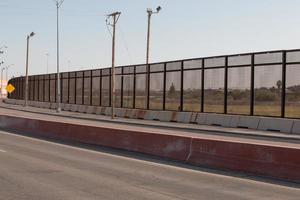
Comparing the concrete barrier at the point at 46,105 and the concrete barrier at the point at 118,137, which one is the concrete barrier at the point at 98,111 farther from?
the concrete barrier at the point at 118,137

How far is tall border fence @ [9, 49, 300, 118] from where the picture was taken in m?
31.5

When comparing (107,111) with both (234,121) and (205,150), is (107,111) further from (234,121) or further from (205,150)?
A: (205,150)

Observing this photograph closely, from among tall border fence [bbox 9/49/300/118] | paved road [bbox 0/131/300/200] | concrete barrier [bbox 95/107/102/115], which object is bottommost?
paved road [bbox 0/131/300/200]

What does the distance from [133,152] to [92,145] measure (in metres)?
3.09

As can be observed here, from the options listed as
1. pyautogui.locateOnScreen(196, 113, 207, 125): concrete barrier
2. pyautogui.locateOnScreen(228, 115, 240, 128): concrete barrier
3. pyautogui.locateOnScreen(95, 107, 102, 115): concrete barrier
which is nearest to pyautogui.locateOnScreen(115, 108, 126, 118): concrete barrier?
pyautogui.locateOnScreen(95, 107, 102, 115): concrete barrier

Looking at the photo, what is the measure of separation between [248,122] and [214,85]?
5.77 m

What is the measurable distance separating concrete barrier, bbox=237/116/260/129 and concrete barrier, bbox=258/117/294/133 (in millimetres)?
358

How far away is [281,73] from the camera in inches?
1251

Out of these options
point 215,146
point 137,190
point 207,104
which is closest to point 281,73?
point 207,104

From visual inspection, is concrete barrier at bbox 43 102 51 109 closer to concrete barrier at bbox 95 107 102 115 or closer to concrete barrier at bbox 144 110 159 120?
concrete barrier at bbox 95 107 102 115

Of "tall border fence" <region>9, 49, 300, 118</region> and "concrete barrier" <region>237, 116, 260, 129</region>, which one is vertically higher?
"tall border fence" <region>9, 49, 300, 118</region>

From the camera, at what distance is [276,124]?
30.3 meters

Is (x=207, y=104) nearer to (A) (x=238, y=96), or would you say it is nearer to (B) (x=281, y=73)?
(A) (x=238, y=96)

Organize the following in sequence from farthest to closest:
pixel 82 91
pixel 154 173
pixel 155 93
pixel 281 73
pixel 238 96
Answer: pixel 82 91 → pixel 155 93 → pixel 238 96 → pixel 281 73 → pixel 154 173
